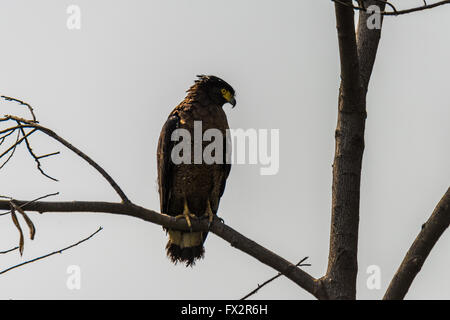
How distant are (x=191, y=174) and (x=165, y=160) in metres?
0.26

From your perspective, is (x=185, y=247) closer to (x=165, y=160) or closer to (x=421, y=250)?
(x=165, y=160)

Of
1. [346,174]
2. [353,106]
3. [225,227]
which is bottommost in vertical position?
[225,227]

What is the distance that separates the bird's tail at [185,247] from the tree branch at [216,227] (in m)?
1.78

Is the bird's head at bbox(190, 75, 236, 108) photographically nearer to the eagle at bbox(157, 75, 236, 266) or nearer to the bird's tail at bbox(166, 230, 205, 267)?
the eagle at bbox(157, 75, 236, 266)

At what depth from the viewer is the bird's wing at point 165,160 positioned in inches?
226

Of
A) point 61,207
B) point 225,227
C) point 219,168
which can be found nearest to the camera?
point 61,207

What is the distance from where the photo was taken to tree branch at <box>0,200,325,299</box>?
3.36 meters

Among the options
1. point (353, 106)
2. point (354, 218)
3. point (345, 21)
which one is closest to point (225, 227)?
point (354, 218)

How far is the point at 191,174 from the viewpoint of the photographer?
5836 millimetres

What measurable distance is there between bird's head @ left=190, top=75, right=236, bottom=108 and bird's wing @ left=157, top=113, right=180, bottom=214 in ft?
1.58

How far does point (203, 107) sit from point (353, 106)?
2.36 meters

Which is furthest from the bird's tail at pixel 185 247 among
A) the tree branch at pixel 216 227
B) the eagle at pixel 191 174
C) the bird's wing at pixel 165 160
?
the tree branch at pixel 216 227
